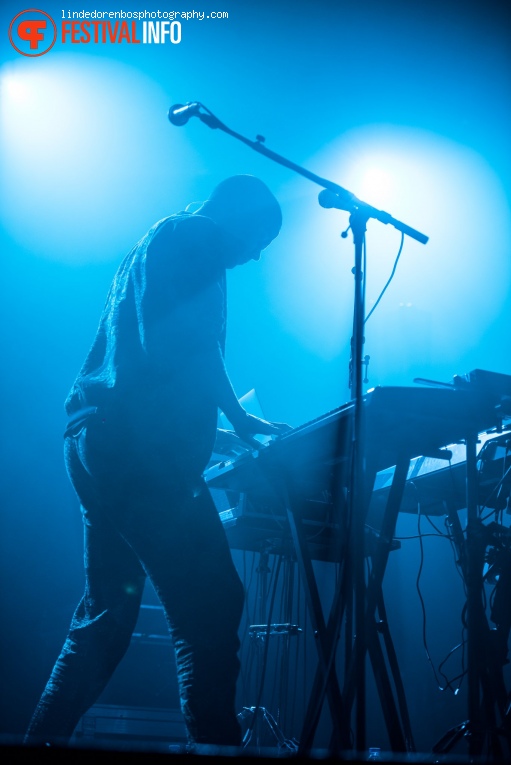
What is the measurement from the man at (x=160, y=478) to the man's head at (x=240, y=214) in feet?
0.71

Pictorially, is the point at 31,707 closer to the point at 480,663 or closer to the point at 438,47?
the point at 480,663

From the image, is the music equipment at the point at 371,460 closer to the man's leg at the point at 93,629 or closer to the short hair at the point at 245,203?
the man's leg at the point at 93,629

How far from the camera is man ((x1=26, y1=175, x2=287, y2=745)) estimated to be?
166 centimetres

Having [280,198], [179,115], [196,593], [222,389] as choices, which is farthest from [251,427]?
[280,198]

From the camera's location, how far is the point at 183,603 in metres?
1.67

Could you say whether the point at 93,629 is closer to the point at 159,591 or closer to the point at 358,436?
the point at 159,591

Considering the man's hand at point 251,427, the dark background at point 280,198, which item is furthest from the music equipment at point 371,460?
the dark background at point 280,198

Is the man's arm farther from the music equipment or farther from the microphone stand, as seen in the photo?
the microphone stand

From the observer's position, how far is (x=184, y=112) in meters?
2.00

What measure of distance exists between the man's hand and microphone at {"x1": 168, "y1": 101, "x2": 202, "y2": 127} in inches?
32.7

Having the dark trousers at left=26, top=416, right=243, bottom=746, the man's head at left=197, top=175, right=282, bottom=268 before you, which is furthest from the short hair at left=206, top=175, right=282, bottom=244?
the dark trousers at left=26, top=416, right=243, bottom=746

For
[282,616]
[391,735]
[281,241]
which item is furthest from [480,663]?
[281,241]

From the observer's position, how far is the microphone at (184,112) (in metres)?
1.98

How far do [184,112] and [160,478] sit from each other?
1.02 meters
